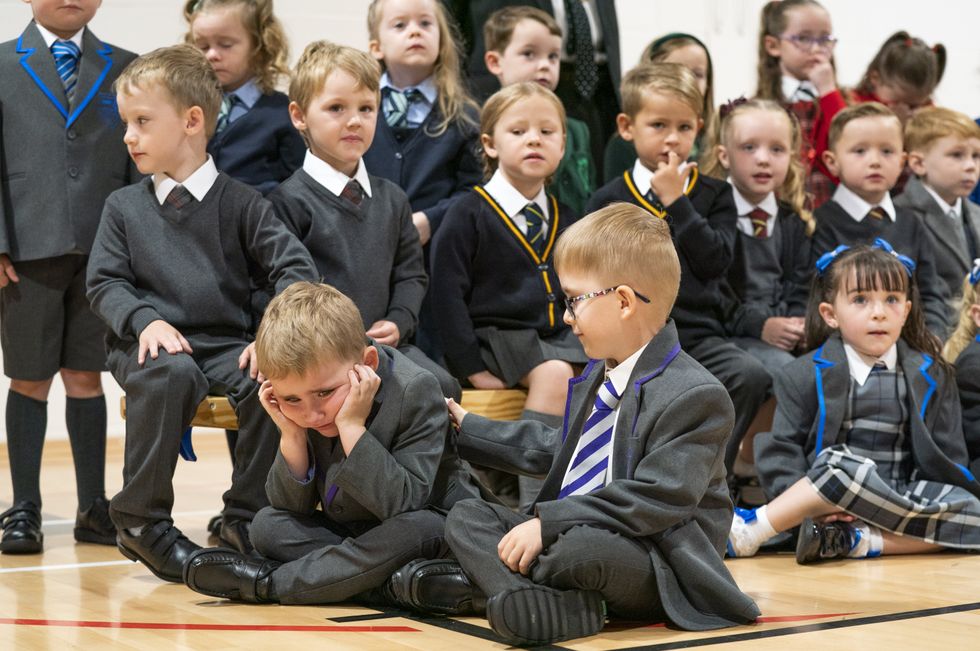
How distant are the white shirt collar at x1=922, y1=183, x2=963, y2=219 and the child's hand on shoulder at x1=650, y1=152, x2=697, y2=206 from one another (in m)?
1.28

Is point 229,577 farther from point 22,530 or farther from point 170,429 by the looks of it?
point 22,530

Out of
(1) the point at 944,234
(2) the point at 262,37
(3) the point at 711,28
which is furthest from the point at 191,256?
(3) the point at 711,28

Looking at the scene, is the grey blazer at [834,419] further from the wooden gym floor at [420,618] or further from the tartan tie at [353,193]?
the tartan tie at [353,193]

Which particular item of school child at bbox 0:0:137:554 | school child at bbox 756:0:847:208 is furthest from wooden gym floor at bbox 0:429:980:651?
school child at bbox 756:0:847:208

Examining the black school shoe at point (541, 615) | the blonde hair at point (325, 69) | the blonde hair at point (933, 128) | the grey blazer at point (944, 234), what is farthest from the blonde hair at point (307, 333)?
the blonde hair at point (933, 128)

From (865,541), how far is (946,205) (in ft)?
5.64

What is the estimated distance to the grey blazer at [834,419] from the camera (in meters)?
3.25

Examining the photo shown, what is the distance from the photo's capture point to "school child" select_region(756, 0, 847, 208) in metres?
4.66

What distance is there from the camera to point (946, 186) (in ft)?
14.5

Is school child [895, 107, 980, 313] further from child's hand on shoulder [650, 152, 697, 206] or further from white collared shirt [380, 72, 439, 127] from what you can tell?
white collared shirt [380, 72, 439, 127]

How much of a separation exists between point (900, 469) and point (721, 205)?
95cm

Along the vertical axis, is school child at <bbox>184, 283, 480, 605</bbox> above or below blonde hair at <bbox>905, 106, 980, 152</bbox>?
below

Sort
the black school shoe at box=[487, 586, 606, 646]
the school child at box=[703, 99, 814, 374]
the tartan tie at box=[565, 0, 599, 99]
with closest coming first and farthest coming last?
the black school shoe at box=[487, 586, 606, 646], the school child at box=[703, 99, 814, 374], the tartan tie at box=[565, 0, 599, 99]

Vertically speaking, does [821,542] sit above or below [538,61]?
below
